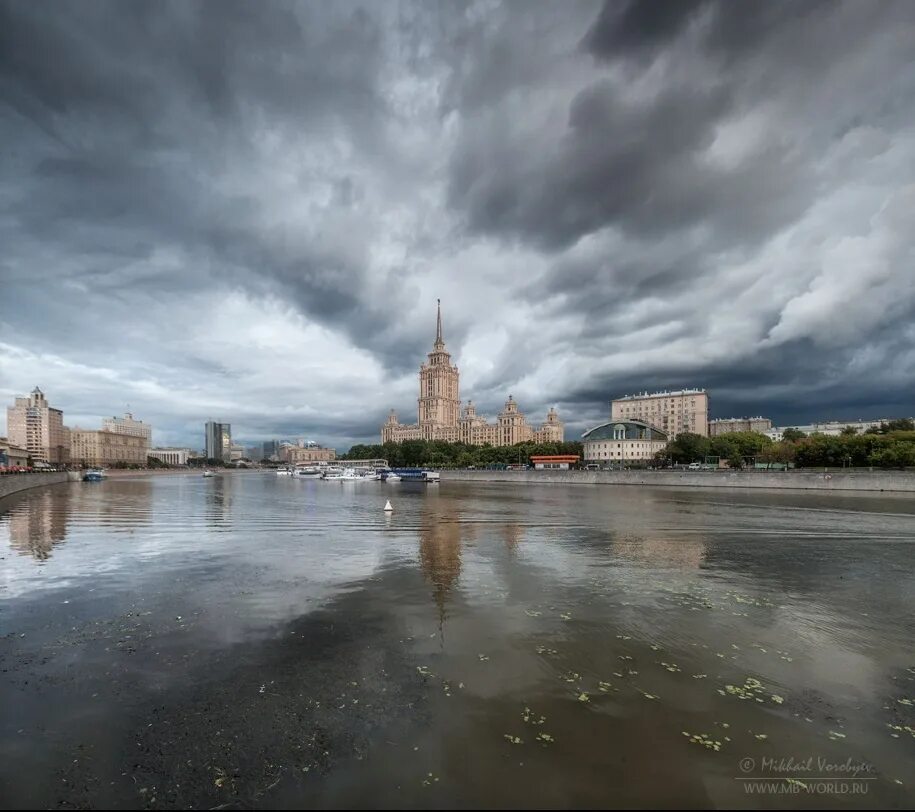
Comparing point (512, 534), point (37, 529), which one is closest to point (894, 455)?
point (512, 534)

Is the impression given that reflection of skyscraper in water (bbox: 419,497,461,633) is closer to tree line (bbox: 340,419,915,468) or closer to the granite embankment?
the granite embankment

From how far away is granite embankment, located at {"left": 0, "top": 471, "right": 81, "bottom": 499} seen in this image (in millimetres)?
63500

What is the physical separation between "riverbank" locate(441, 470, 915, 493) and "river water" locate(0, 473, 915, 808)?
266ft

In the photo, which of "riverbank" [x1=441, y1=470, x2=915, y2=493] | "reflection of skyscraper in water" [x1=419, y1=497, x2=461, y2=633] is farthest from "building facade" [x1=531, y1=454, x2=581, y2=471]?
"reflection of skyscraper in water" [x1=419, y1=497, x2=461, y2=633]

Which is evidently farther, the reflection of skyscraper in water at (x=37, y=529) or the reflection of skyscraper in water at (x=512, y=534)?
the reflection of skyscraper in water at (x=512, y=534)

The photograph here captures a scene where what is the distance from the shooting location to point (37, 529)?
32.4m

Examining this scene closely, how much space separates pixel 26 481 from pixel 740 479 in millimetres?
131783

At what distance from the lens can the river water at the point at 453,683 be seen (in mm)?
6992

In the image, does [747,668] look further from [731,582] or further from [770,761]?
[731,582]

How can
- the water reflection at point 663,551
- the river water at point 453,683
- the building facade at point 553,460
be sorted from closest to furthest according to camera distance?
the river water at point 453,683 < the water reflection at point 663,551 < the building facade at point 553,460

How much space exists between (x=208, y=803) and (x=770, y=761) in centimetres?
835

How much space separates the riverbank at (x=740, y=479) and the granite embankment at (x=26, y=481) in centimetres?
10173

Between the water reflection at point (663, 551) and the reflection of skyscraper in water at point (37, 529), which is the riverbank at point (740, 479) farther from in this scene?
the reflection of skyscraper in water at point (37, 529)

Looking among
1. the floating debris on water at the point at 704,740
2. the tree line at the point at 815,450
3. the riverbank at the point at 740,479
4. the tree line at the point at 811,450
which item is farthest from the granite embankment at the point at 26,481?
the tree line at the point at 815,450
